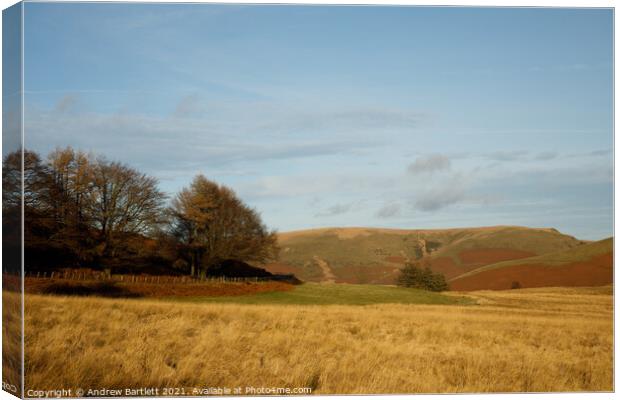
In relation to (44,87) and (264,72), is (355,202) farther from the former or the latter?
(44,87)

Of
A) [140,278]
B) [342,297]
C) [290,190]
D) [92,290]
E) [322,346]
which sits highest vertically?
[290,190]

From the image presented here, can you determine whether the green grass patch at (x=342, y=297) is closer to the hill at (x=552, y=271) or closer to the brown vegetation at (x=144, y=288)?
the brown vegetation at (x=144, y=288)

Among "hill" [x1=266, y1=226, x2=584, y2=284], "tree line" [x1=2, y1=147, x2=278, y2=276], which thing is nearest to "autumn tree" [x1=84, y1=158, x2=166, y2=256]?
"tree line" [x1=2, y1=147, x2=278, y2=276]

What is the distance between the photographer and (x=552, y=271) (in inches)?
495

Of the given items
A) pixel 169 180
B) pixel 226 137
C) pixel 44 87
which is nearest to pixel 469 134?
pixel 226 137

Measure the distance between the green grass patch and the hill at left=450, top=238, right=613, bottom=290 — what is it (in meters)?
0.43

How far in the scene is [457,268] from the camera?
12531 mm

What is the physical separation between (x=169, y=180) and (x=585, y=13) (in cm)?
664

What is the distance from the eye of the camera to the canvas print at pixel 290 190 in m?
11.2

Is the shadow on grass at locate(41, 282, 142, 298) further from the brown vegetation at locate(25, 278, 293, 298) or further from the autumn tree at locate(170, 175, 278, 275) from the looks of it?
the autumn tree at locate(170, 175, 278, 275)

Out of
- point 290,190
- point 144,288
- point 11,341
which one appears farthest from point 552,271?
point 11,341

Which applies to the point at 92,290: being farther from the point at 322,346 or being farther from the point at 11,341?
the point at 322,346

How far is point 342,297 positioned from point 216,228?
222 cm

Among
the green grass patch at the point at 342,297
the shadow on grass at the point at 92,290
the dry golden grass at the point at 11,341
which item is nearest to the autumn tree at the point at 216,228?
the green grass patch at the point at 342,297
